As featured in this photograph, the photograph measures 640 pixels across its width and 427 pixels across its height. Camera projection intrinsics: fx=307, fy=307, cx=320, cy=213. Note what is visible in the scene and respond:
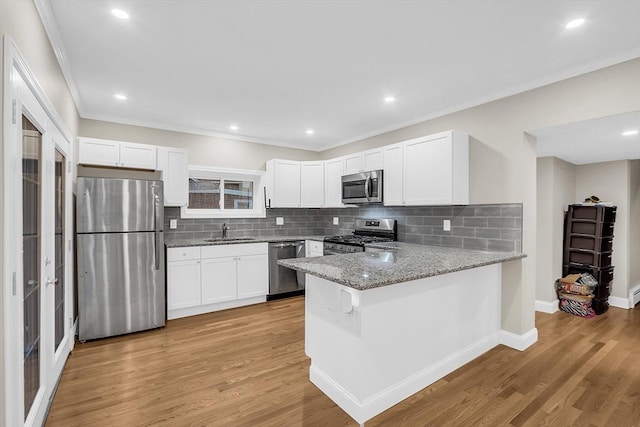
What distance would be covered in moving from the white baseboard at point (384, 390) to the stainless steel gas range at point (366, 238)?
168 centimetres

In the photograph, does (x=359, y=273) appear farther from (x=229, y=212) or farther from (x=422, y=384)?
(x=229, y=212)

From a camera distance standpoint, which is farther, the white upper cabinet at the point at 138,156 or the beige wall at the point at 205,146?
the beige wall at the point at 205,146

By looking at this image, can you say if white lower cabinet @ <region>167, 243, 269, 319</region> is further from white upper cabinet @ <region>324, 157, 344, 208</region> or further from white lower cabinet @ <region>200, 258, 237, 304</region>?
white upper cabinet @ <region>324, 157, 344, 208</region>

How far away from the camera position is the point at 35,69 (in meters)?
1.79

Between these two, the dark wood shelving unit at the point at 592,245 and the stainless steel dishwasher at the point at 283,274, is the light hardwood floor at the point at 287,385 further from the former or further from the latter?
the stainless steel dishwasher at the point at 283,274

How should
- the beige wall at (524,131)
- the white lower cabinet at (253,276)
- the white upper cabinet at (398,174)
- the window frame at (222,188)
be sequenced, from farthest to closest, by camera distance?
the window frame at (222,188) < the white lower cabinet at (253,276) < the white upper cabinet at (398,174) < the beige wall at (524,131)

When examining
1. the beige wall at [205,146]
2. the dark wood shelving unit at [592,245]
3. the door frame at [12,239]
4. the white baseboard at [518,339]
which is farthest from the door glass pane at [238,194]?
the dark wood shelving unit at [592,245]

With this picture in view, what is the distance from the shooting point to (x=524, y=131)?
9.63ft

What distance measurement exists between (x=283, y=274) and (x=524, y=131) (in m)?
3.49

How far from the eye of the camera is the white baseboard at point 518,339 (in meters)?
2.96

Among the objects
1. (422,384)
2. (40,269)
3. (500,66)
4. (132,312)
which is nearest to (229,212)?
(132,312)

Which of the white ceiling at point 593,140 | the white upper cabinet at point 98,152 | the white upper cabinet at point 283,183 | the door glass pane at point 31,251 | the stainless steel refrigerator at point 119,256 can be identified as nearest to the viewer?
the door glass pane at point 31,251

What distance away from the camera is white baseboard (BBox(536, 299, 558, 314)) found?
412cm

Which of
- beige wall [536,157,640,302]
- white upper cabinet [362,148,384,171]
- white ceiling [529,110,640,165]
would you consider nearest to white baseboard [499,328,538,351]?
beige wall [536,157,640,302]
